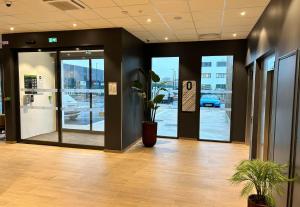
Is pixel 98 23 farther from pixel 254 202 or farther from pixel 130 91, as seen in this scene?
pixel 254 202

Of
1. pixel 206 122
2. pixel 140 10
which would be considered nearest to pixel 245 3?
pixel 140 10

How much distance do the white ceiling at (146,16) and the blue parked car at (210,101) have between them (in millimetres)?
1864

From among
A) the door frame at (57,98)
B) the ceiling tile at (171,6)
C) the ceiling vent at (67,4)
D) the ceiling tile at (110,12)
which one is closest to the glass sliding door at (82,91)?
the door frame at (57,98)

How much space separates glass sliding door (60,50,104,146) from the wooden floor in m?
0.87

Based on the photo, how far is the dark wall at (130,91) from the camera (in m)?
5.89

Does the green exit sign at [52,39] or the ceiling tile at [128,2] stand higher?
the ceiling tile at [128,2]

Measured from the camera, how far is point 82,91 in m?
6.23

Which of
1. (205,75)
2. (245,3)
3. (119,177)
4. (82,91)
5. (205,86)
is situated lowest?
(119,177)

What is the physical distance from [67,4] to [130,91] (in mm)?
2816

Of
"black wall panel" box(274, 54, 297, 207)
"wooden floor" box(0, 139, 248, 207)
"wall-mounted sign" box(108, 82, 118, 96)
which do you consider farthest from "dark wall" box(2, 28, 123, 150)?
"black wall panel" box(274, 54, 297, 207)

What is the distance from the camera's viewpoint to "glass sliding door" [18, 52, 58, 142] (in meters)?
6.58

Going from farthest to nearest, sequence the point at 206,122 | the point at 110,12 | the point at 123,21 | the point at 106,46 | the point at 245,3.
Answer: the point at 206,122
the point at 106,46
the point at 123,21
the point at 110,12
the point at 245,3

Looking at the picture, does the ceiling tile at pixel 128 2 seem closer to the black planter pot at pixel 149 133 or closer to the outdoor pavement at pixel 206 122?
the black planter pot at pixel 149 133

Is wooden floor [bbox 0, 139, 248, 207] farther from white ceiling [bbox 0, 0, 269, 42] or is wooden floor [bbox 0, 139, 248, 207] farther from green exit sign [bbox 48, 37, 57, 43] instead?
white ceiling [bbox 0, 0, 269, 42]
